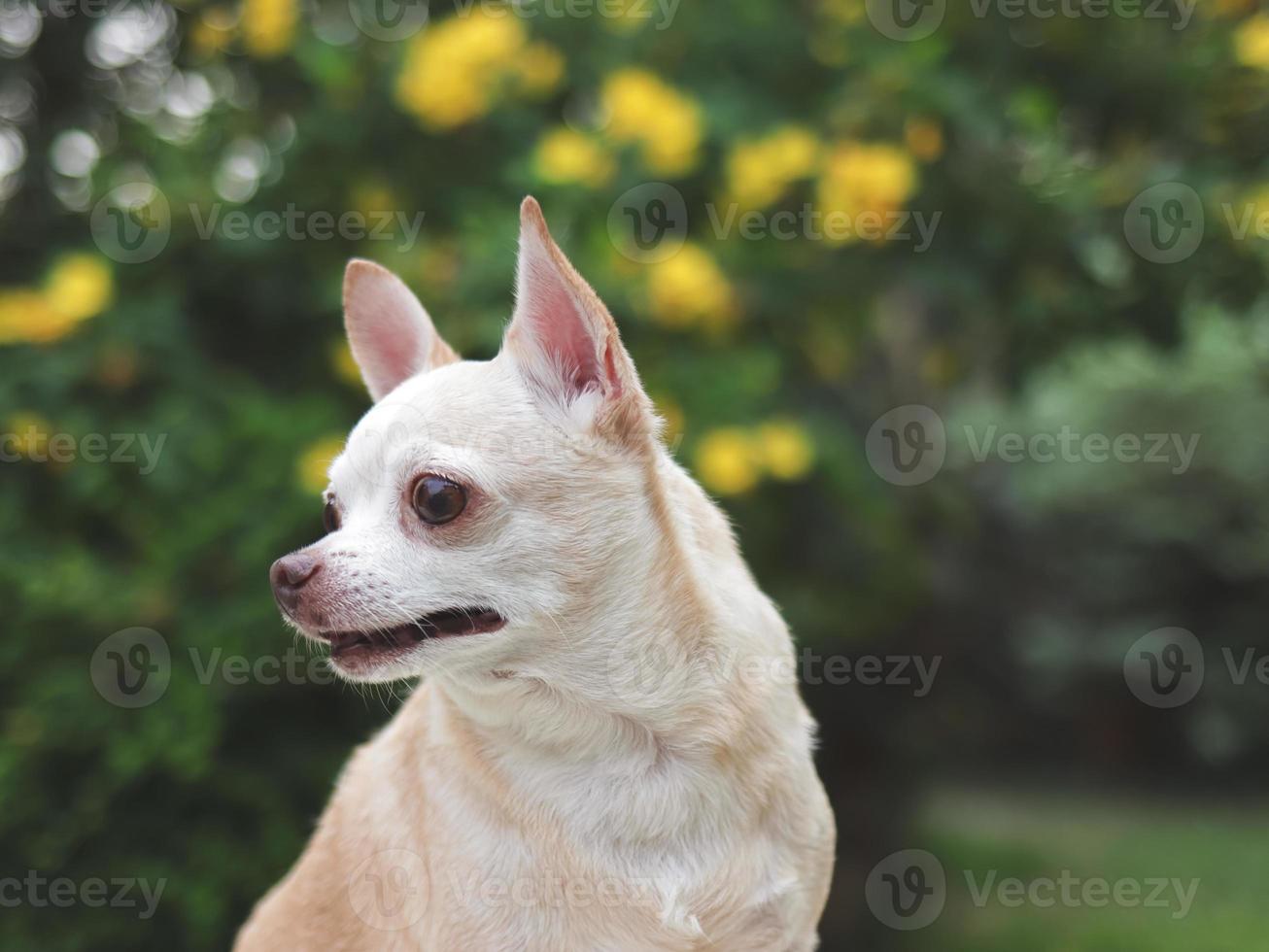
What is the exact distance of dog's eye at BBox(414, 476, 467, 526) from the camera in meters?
1.99

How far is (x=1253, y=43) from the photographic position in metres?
3.59

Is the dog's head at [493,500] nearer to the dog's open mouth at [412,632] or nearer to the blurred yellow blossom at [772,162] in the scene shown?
the dog's open mouth at [412,632]

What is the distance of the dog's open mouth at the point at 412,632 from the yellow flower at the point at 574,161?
5.53 ft

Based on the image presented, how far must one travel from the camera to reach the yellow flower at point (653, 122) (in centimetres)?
334

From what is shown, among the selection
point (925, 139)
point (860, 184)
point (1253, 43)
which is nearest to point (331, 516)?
point (860, 184)

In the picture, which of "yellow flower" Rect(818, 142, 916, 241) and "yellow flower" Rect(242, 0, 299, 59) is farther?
"yellow flower" Rect(242, 0, 299, 59)

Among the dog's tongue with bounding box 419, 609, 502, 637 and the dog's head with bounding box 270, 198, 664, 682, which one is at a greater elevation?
the dog's head with bounding box 270, 198, 664, 682

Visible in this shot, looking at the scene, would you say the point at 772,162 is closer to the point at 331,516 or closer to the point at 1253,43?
the point at 1253,43

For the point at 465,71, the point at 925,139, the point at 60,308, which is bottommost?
the point at 60,308

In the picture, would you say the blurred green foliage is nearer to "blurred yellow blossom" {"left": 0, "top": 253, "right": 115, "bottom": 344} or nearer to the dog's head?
"blurred yellow blossom" {"left": 0, "top": 253, "right": 115, "bottom": 344}

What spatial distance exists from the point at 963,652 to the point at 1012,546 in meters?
0.85

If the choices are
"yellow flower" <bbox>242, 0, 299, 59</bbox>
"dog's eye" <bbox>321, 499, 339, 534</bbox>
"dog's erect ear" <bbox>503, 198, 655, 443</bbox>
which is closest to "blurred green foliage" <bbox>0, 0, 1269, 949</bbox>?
"yellow flower" <bbox>242, 0, 299, 59</bbox>

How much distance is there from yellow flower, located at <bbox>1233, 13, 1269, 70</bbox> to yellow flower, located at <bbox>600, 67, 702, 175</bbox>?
65.5 inches

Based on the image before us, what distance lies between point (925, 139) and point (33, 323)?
259 centimetres
